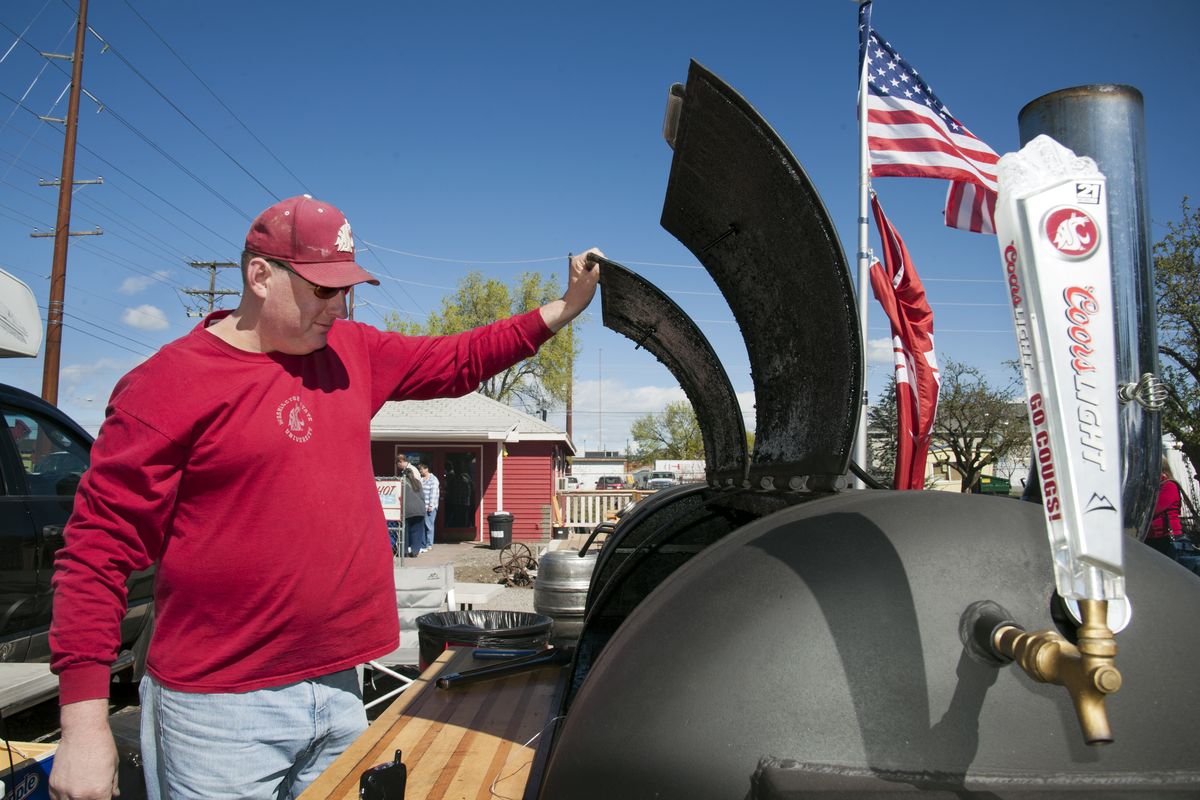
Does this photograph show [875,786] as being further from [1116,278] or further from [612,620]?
[1116,278]

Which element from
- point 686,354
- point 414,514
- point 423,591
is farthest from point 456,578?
point 686,354

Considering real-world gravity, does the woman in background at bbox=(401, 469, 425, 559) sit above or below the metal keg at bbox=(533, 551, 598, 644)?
below

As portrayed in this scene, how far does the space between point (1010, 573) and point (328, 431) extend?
64.2 inches

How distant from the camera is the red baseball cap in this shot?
6.56 feet

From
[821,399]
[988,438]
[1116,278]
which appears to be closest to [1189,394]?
[988,438]

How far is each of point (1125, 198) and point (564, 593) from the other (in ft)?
9.55

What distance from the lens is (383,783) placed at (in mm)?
1606

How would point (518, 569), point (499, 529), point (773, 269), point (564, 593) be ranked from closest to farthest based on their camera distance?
point (773, 269) → point (564, 593) → point (518, 569) → point (499, 529)

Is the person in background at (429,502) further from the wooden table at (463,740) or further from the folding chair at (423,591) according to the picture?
the wooden table at (463,740)

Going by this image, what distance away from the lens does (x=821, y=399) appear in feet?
5.79

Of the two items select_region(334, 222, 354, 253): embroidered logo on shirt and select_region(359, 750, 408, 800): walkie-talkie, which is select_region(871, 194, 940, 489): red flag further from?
select_region(359, 750, 408, 800): walkie-talkie

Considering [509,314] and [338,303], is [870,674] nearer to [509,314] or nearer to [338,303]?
[338,303]

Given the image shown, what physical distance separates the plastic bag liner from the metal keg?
6 cm

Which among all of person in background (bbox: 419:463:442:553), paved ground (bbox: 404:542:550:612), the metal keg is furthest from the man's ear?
person in background (bbox: 419:463:442:553)
